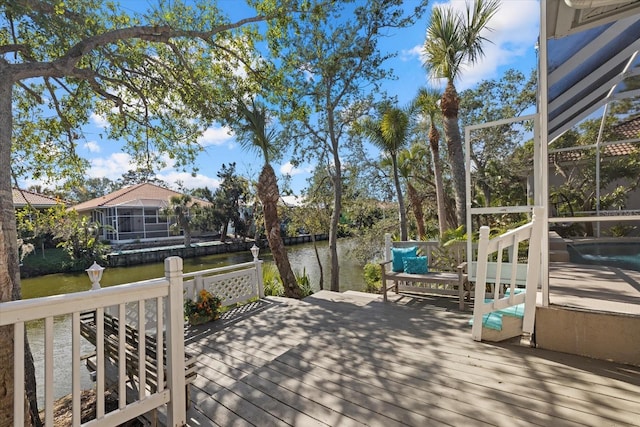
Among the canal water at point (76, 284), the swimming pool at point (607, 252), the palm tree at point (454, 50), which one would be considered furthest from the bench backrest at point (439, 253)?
the canal water at point (76, 284)

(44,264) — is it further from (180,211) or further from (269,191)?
(269,191)

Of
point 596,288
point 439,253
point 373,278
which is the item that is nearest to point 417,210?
point 373,278

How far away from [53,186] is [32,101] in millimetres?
1434

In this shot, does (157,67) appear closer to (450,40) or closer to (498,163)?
(450,40)

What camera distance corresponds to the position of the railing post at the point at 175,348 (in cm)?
202

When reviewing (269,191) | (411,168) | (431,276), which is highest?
(411,168)

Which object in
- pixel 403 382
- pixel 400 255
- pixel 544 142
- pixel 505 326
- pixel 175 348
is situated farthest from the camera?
pixel 400 255

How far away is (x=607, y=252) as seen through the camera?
20.2 ft

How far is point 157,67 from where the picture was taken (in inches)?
209

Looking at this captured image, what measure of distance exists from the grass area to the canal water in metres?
0.54

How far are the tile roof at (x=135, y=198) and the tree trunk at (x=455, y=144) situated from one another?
20.8 m

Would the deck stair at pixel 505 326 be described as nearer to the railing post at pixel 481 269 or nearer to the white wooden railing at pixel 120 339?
the railing post at pixel 481 269

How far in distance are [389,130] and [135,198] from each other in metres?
23.7

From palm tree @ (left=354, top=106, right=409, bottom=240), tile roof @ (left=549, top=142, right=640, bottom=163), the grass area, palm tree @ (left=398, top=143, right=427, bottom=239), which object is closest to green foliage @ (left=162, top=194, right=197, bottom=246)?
the grass area
